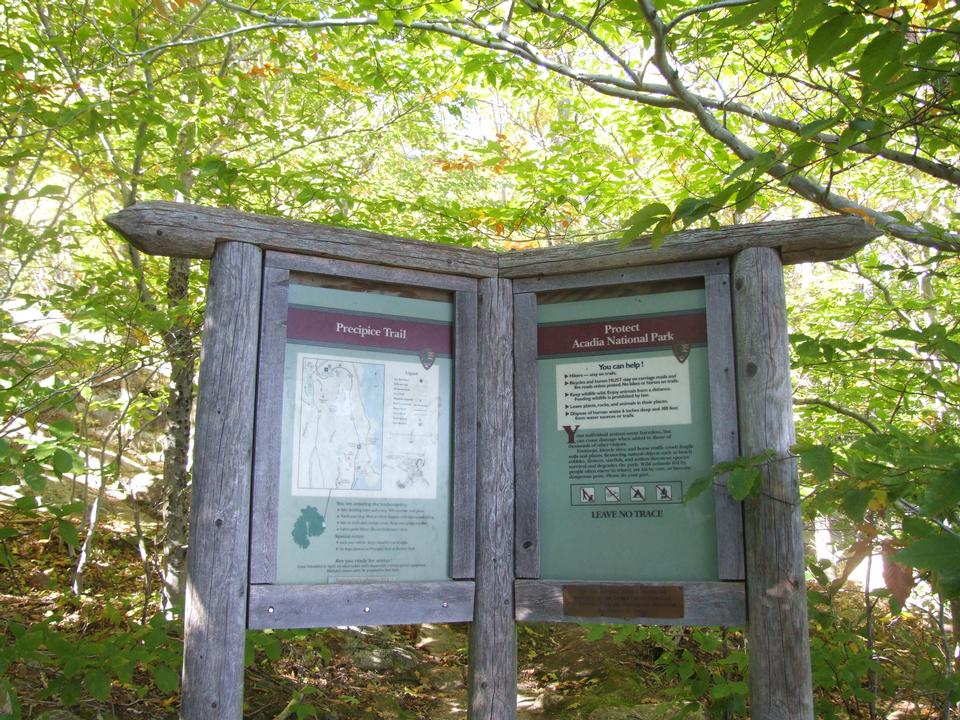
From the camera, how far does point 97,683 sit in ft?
10.7

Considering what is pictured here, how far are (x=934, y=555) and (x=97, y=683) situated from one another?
3281 mm

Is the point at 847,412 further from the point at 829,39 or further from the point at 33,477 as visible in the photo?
the point at 33,477

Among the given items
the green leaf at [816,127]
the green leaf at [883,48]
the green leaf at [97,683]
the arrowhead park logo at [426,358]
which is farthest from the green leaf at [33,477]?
the green leaf at [883,48]

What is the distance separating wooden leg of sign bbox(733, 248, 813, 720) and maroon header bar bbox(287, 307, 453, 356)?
3.95 feet

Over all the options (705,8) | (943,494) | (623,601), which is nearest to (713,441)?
(623,601)

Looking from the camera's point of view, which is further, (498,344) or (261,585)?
(498,344)

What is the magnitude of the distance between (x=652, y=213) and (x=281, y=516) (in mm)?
1669

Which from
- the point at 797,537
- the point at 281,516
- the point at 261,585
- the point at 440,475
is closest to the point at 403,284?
the point at 440,475

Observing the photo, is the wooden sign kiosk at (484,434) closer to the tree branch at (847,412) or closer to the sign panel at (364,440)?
the sign panel at (364,440)

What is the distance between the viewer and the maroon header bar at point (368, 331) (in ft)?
9.62

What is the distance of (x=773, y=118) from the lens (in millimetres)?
4730

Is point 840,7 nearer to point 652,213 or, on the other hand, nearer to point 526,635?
point 652,213

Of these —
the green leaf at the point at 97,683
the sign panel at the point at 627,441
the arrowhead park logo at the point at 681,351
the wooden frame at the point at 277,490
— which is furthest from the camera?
the green leaf at the point at 97,683

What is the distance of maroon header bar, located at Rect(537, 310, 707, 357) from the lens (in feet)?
10.00
